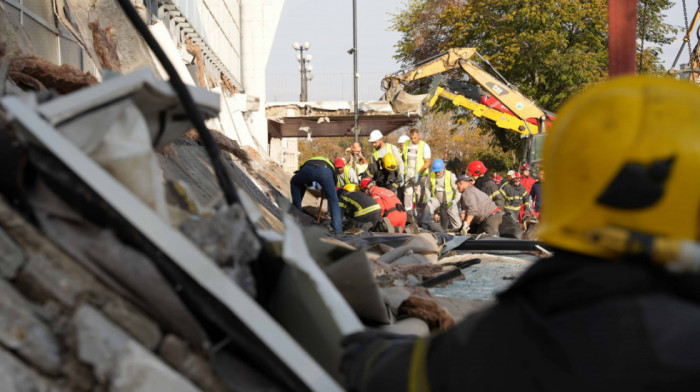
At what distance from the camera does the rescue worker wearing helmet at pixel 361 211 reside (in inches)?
329

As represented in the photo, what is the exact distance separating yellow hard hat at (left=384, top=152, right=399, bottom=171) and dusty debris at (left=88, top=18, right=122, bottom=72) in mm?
6805

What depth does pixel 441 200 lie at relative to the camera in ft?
38.8

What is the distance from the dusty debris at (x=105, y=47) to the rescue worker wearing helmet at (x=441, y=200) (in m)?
7.11

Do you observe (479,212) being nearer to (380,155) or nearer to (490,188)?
(490,188)

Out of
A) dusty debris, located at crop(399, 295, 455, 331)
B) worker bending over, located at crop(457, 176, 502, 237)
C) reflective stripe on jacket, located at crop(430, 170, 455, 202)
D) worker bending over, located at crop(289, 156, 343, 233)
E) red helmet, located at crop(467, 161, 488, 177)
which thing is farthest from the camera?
red helmet, located at crop(467, 161, 488, 177)

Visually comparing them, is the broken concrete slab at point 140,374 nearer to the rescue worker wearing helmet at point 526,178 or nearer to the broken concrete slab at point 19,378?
the broken concrete slab at point 19,378

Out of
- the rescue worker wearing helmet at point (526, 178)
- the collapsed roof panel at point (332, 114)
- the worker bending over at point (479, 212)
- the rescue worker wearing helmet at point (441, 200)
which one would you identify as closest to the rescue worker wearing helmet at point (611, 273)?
the worker bending over at point (479, 212)

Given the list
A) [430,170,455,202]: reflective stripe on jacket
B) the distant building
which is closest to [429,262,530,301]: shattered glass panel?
the distant building

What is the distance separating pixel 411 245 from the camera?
199 inches

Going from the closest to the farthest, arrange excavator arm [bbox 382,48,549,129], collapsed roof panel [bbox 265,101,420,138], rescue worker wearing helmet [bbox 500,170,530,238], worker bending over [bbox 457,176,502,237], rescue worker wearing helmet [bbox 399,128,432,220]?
1. worker bending over [bbox 457,176,502,237]
2. rescue worker wearing helmet [bbox 399,128,432,220]
3. rescue worker wearing helmet [bbox 500,170,530,238]
4. excavator arm [bbox 382,48,549,129]
5. collapsed roof panel [bbox 265,101,420,138]

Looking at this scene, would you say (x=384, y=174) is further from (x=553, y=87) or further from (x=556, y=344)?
(x=553, y=87)

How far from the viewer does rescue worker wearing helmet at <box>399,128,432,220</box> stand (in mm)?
11727

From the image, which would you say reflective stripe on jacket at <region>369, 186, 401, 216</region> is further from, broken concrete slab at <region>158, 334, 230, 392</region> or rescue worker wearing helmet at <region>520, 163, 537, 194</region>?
broken concrete slab at <region>158, 334, 230, 392</region>

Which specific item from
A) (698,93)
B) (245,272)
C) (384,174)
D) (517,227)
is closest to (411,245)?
(245,272)
